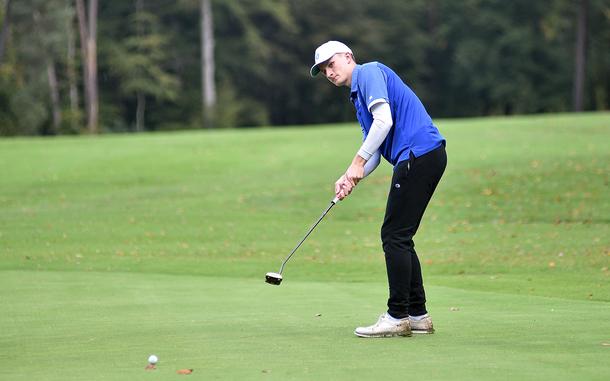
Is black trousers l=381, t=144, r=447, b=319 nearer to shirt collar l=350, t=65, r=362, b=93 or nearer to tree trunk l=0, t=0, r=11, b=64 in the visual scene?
shirt collar l=350, t=65, r=362, b=93

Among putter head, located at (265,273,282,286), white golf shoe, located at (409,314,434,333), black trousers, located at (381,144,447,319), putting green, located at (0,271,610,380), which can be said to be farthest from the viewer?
putter head, located at (265,273,282,286)

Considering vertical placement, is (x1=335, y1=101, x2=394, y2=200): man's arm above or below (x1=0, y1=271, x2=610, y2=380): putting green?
above

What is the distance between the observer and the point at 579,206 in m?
20.9

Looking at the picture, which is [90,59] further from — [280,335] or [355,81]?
[280,335]

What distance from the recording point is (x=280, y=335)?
7637 mm

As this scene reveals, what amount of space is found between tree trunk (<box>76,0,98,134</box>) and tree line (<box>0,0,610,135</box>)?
9 cm

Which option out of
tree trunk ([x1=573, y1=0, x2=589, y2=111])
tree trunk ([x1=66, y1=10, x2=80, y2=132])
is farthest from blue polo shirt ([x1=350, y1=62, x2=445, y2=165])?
tree trunk ([x1=573, y1=0, x2=589, y2=111])

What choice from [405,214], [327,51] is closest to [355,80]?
[327,51]

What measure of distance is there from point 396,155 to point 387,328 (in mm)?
1200

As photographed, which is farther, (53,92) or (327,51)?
(53,92)

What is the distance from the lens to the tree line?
60.3 meters

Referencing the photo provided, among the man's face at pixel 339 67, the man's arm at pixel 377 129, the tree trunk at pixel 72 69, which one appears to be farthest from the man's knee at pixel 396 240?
the tree trunk at pixel 72 69

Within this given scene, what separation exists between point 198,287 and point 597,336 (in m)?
5.15

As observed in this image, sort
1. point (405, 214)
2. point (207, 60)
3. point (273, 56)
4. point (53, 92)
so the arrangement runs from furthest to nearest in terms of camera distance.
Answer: point (273, 56)
point (207, 60)
point (53, 92)
point (405, 214)
